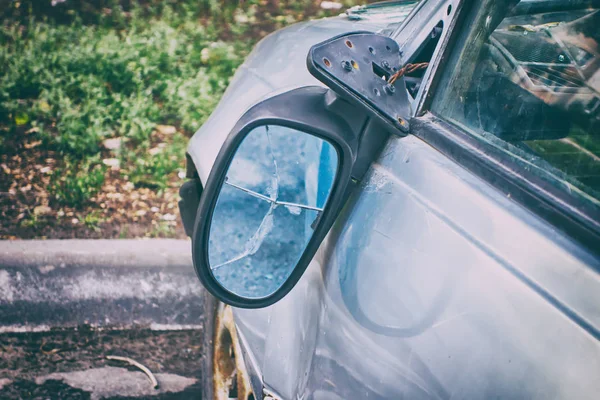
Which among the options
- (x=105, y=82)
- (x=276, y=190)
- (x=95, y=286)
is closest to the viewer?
(x=276, y=190)

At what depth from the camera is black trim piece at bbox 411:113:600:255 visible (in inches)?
39.7

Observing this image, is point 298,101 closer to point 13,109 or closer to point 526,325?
point 526,325

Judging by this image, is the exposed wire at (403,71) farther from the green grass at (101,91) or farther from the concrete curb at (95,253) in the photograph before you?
the green grass at (101,91)

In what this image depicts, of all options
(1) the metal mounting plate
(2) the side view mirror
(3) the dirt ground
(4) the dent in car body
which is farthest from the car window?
(3) the dirt ground

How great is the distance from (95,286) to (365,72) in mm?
2386

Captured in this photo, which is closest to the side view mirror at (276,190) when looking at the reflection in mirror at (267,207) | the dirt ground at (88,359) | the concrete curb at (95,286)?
the reflection in mirror at (267,207)

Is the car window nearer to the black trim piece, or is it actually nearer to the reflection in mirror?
the black trim piece

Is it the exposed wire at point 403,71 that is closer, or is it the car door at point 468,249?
the car door at point 468,249

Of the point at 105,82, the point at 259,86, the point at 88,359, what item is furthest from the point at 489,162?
the point at 105,82

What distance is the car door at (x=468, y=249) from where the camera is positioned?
99 cm

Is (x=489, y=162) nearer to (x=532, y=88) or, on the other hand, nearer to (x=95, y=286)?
(x=532, y=88)

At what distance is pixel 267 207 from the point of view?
1514mm

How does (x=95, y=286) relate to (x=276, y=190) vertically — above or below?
below

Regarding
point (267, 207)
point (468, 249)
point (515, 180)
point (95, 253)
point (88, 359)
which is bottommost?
point (88, 359)
